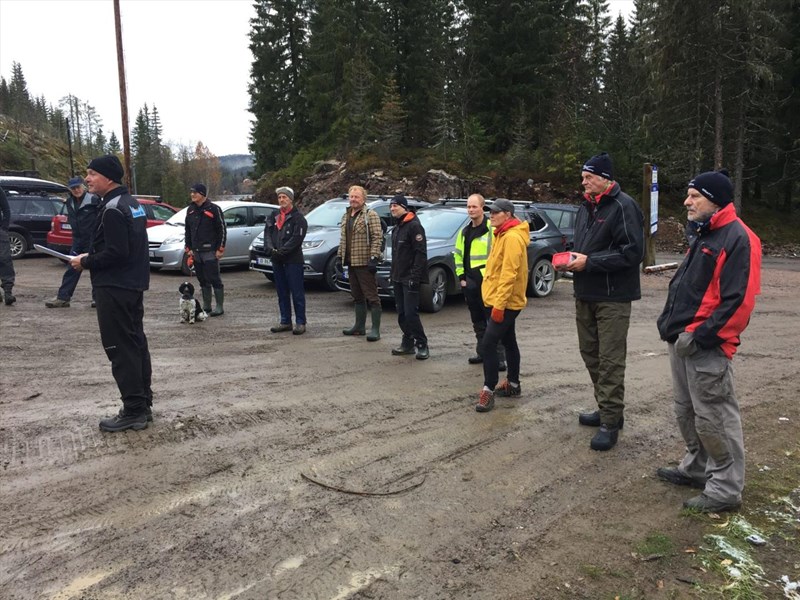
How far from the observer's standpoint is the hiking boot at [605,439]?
4.55m

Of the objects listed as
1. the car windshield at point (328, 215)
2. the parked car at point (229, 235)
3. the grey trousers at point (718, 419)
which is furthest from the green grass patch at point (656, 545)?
the parked car at point (229, 235)

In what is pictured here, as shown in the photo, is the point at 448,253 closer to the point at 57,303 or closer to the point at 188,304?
the point at 188,304

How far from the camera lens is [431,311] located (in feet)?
34.1

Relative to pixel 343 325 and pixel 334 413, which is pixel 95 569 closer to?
pixel 334 413

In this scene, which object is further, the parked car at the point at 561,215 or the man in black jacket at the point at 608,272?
the parked car at the point at 561,215

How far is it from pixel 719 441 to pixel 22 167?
238 ft

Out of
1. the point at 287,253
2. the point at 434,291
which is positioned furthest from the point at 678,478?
the point at 434,291

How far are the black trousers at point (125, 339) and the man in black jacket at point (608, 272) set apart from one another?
3407 mm

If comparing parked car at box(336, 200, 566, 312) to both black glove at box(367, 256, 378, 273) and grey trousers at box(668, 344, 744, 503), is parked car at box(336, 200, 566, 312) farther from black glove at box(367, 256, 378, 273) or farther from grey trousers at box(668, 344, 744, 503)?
grey trousers at box(668, 344, 744, 503)

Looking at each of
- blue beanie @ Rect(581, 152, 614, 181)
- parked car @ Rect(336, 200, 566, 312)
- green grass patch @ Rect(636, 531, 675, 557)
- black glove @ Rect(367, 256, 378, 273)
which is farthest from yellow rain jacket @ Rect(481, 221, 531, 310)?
parked car @ Rect(336, 200, 566, 312)

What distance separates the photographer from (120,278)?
476cm

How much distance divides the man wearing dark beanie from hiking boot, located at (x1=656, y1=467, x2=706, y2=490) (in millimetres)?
3883

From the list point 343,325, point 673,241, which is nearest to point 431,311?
point 343,325

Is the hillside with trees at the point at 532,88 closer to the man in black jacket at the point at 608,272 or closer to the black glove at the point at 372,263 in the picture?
the black glove at the point at 372,263
